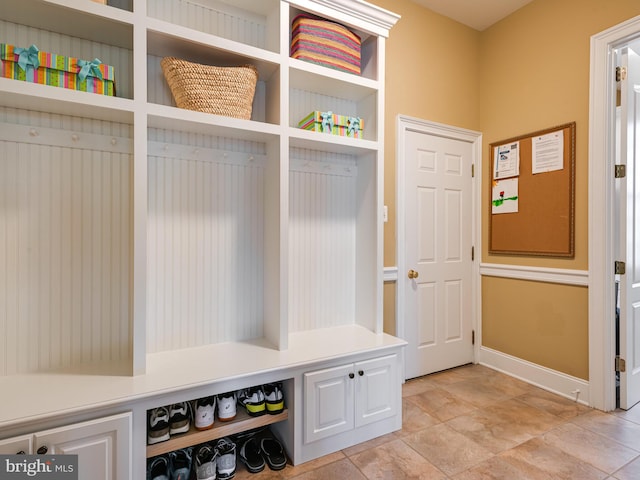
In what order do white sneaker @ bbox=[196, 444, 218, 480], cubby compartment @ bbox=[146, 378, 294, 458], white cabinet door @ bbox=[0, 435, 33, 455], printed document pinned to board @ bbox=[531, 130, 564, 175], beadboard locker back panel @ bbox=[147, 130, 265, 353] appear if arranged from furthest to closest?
printed document pinned to board @ bbox=[531, 130, 564, 175] → beadboard locker back panel @ bbox=[147, 130, 265, 353] → white sneaker @ bbox=[196, 444, 218, 480] → cubby compartment @ bbox=[146, 378, 294, 458] → white cabinet door @ bbox=[0, 435, 33, 455]

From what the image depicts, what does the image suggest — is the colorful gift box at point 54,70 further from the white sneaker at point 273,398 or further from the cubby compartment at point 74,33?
the white sneaker at point 273,398

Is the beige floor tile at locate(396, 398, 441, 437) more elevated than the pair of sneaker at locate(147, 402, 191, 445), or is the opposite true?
the pair of sneaker at locate(147, 402, 191, 445)

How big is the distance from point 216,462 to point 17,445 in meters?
0.80

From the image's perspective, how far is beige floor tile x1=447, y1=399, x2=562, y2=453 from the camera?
193 centimetres

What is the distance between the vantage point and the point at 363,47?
225 cm

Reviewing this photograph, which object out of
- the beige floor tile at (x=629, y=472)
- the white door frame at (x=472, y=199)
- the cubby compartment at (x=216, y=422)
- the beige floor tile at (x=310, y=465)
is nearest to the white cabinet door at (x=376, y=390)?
the beige floor tile at (x=310, y=465)

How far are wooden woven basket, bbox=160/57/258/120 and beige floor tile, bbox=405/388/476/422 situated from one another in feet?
7.07

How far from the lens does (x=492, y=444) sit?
1896 mm

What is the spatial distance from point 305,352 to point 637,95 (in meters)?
2.75

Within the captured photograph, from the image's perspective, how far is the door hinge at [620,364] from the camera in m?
2.24

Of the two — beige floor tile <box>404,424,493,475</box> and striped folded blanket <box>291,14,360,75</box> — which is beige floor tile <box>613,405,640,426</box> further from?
striped folded blanket <box>291,14,360,75</box>

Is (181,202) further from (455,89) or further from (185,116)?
(455,89)

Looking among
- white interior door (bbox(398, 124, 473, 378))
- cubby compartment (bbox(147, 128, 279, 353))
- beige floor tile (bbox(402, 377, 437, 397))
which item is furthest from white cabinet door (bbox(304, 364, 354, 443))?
white interior door (bbox(398, 124, 473, 378))

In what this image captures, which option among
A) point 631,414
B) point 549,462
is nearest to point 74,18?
point 549,462
